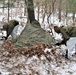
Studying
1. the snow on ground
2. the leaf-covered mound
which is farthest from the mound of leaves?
the leaf-covered mound

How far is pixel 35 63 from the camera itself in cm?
661

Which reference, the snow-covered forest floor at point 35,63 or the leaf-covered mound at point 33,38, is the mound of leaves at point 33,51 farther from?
the leaf-covered mound at point 33,38

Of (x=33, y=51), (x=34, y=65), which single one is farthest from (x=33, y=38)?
(x=34, y=65)

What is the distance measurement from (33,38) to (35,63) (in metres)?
1.55

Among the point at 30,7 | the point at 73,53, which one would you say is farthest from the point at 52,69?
the point at 30,7

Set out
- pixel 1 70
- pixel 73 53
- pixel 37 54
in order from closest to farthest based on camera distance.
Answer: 1. pixel 1 70
2. pixel 37 54
3. pixel 73 53

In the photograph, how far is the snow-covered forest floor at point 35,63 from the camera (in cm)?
598

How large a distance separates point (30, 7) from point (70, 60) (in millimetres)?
4037

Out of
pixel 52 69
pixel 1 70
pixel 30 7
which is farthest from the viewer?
pixel 30 7

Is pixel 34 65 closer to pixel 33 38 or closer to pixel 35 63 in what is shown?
pixel 35 63

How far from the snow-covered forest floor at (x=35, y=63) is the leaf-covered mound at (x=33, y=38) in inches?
18.5

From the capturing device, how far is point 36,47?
7.34 metres

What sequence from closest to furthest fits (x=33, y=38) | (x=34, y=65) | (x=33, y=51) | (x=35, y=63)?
(x=34, y=65) → (x=35, y=63) → (x=33, y=51) → (x=33, y=38)

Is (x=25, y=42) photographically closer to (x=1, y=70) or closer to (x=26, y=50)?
(x=26, y=50)
